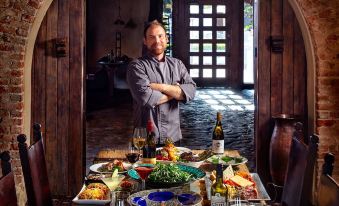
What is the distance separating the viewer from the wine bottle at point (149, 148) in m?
2.95

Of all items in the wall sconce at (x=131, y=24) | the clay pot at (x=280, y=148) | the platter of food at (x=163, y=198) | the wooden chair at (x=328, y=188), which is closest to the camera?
the wooden chair at (x=328, y=188)

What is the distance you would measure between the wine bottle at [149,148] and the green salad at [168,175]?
44 centimetres

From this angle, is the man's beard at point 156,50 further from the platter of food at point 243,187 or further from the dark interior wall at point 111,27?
the dark interior wall at point 111,27

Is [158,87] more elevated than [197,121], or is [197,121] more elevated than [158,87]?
[158,87]

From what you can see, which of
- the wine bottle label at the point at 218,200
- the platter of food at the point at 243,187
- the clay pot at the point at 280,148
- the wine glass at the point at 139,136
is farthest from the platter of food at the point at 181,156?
the clay pot at the point at 280,148

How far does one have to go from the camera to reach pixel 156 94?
3.78m

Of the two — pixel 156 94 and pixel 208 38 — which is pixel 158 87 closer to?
pixel 156 94

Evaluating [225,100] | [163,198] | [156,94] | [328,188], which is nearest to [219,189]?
[163,198]

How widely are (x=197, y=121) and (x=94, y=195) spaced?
7.42 m

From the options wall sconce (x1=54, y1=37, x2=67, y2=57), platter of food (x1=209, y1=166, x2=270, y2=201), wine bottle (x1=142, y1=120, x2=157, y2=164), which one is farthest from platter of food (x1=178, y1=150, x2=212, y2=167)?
wall sconce (x1=54, y1=37, x2=67, y2=57)

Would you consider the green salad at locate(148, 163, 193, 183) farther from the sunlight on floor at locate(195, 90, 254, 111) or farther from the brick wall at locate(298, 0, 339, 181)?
the sunlight on floor at locate(195, 90, 254, 111)

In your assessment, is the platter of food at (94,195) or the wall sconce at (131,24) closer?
the platter of food at (94,195)

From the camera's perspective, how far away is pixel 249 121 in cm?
966

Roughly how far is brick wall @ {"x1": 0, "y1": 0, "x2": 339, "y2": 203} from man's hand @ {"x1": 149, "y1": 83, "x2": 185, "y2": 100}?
1.44 m
